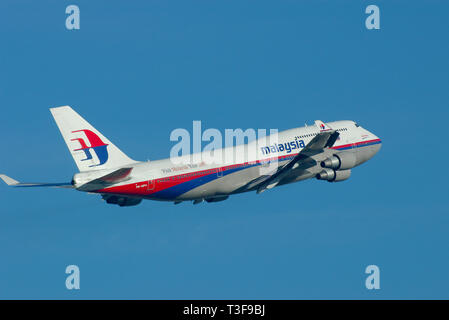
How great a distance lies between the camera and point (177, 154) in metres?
82.8

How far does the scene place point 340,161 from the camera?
89.2 m

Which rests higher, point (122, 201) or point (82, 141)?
point (82, 141)

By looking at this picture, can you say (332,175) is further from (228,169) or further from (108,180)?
(108,180)

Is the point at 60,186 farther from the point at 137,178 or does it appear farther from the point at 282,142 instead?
the point at 282,142

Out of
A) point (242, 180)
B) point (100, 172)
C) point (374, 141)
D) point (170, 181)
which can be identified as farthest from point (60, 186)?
point (374, 141)

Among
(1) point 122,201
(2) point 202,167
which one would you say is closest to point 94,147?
(1) point 122,201

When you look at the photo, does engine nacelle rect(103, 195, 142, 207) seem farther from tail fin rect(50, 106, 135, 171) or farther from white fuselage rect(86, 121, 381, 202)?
tail fin rect(50, 106, 135, 171)

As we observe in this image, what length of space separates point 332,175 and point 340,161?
149 centimetres

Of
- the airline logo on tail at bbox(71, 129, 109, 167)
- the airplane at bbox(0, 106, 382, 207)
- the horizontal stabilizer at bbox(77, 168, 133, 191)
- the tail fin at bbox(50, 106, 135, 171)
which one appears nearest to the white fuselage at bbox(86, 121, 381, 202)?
the airplane at bbox(0, 106, 382, 207)

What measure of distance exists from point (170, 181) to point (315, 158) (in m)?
14.8

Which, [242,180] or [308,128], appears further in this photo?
[308,128]

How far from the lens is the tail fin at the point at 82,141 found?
7875cm

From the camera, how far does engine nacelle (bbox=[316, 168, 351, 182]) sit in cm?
8894

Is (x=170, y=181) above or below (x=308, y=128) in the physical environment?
below
